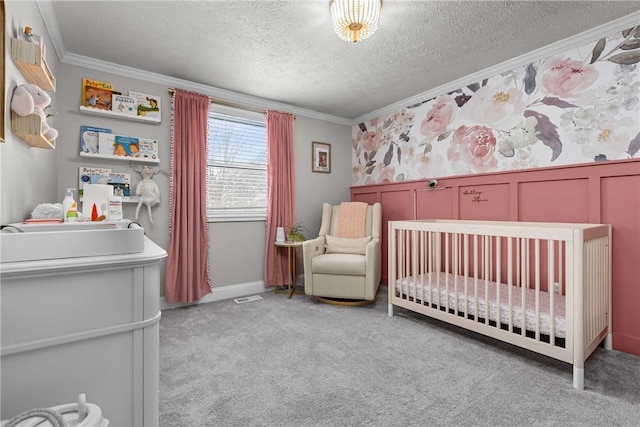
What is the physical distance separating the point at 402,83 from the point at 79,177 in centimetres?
305

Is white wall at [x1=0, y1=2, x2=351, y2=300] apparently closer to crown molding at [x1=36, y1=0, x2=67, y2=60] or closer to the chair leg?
crown molding at [x1=36, y1=0, x2=67, y2=60]

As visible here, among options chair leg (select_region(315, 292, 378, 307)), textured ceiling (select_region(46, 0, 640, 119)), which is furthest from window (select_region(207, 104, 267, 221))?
chair leg (select_region(315, 292, 378, 307))

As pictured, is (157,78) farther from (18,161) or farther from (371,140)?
(371,140)

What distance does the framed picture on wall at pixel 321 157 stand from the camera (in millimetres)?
3891

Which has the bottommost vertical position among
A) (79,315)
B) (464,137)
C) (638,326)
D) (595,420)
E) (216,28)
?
(595,420)

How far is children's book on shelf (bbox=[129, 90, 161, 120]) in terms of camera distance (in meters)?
2.73

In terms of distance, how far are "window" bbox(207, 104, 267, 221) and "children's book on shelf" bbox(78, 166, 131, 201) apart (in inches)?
29.5

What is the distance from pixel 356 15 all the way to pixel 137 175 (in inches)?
90.1

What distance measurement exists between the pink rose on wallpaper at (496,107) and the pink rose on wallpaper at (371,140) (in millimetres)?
1125

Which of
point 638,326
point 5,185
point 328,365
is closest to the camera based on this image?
point 5,185

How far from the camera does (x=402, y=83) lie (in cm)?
301

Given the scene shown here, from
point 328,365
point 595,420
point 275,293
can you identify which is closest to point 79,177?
point 275,293

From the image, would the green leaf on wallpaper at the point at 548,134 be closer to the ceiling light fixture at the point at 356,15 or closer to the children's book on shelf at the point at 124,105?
the ceiling light fixture at the point at 356,15

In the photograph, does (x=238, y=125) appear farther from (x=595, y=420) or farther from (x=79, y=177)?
(x=595, y=420)
